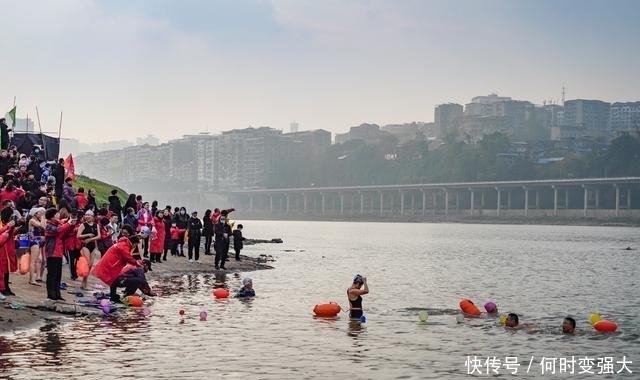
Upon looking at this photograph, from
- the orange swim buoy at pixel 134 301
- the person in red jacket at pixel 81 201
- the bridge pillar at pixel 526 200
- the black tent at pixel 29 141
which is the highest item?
the black tent at pixel 29 141

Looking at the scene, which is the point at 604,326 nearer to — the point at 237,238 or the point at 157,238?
the point at 157,238

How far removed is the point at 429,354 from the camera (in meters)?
20.9

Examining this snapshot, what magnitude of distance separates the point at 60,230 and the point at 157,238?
1658 cm

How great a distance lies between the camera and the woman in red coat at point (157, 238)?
38.9 metres

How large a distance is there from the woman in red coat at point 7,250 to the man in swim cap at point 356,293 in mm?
Answer: 8552

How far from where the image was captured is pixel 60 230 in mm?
23359

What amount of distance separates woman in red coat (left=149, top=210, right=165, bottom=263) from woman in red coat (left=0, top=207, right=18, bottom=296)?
15.7m

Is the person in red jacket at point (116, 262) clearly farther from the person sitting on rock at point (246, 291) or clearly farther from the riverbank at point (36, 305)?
the person sitting on rock at point (246, 291)

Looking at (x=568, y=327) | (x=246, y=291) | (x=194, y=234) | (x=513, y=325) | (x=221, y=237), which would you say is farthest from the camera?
(x=194, y=234)

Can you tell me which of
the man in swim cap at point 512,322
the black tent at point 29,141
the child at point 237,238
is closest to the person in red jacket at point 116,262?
the man in swim cap at point 512,322

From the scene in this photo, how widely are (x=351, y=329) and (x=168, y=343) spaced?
548 centimetres

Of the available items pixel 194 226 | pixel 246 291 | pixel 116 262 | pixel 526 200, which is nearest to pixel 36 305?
pixel 116 262

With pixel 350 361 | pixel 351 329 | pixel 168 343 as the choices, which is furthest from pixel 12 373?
pixel 351 329

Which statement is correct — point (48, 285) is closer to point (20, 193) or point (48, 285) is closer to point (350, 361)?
point (20, 193)
